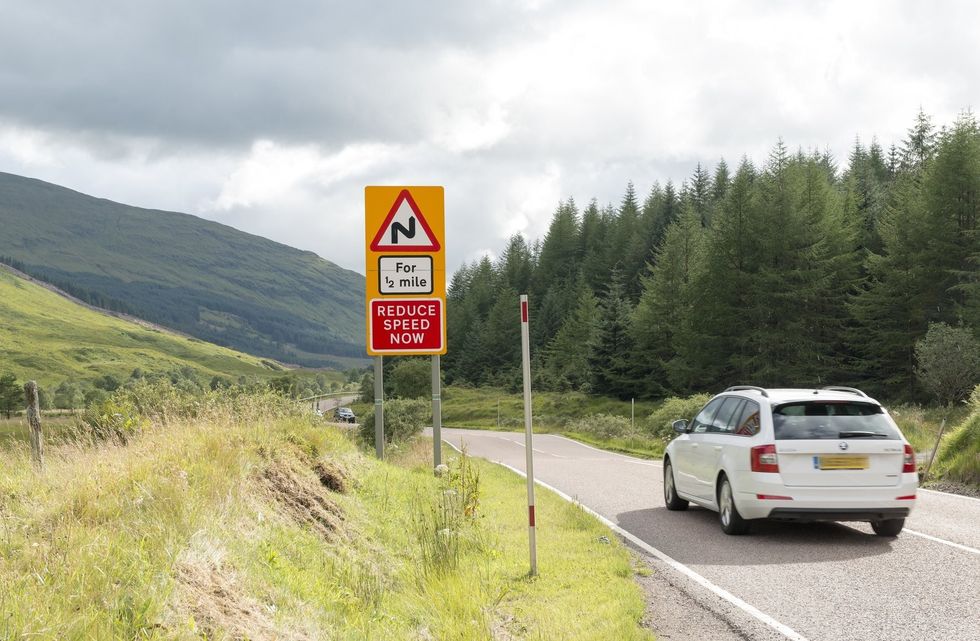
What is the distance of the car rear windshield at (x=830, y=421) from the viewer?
34.4 feet

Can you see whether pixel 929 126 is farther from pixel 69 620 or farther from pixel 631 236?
pixel 69 620

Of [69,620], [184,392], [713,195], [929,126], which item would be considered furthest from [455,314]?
[69,620]

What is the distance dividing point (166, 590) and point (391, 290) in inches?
450

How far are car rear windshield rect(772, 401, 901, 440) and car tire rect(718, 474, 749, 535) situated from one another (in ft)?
3.36

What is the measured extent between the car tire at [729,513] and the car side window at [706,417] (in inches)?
49.3

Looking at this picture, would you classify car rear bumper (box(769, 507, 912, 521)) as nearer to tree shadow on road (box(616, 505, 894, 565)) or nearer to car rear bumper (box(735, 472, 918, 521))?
car rear bumper (box(735, 472, 918, 521))

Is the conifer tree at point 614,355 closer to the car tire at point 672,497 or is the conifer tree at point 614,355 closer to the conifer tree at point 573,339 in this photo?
the conifer tree at point 573,339

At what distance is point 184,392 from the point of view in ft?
42.1

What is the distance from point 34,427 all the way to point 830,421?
8866mm

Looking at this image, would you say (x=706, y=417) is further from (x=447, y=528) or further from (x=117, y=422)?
(x=117, y=422)

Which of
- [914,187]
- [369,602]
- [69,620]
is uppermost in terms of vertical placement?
[914,187]

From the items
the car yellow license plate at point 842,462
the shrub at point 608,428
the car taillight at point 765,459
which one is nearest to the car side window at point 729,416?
the car taillight at point 765,459

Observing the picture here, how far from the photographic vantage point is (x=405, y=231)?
15578 mm

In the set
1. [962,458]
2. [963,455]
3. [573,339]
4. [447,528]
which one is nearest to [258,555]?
[447,528]
